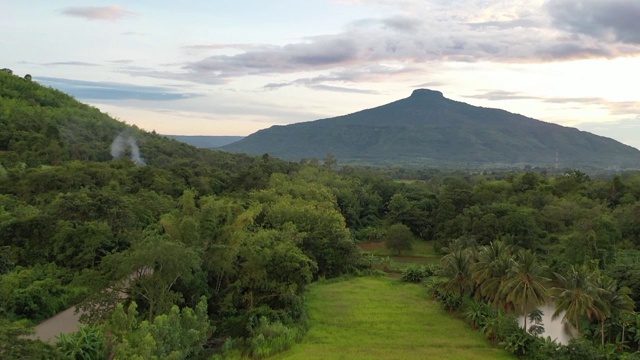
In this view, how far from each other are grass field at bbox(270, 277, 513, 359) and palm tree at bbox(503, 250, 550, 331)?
2549 mm

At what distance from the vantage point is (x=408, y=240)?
47562 millimetres

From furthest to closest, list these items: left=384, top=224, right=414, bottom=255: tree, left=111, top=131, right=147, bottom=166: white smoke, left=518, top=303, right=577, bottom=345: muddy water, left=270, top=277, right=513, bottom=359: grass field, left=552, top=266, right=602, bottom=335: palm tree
Result: left=111, top=131, right=147, bottom=166: white smoke < left=384, top=224, right=414, bottom=255: tree < left=518, top=303, right=577, bottom=345: muddy water < left=270, top=277, right=513, bottom=359: grass field < left=552, top=266, right=602, bottom=335: palm tree

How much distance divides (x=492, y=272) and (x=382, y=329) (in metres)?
6.36

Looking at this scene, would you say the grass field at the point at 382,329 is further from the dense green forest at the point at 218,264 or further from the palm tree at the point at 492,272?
the palm tree at the point at 492,272

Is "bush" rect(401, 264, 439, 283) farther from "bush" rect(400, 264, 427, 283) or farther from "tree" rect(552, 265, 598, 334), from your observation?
"tree" rect(552, 265, 598, 334)

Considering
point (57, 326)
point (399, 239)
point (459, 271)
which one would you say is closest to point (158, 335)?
point (57, 326)

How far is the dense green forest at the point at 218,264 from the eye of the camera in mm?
19547

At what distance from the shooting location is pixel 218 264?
79.9 feet

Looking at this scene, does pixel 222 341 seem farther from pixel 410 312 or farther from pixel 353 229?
pixel 353 229

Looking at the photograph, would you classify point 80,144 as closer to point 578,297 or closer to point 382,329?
point 382,329

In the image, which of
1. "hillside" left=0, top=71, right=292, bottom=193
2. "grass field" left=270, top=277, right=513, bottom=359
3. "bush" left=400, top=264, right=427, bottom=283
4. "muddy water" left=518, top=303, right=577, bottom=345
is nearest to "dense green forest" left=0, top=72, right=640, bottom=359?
"bush" left=400, top=264, right=427, bottom=283

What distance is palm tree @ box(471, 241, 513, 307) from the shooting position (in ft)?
86.3

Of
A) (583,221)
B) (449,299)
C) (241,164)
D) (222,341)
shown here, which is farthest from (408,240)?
(241,164)

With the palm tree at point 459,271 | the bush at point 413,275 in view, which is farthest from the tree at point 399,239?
the palm tree at point 459,271
